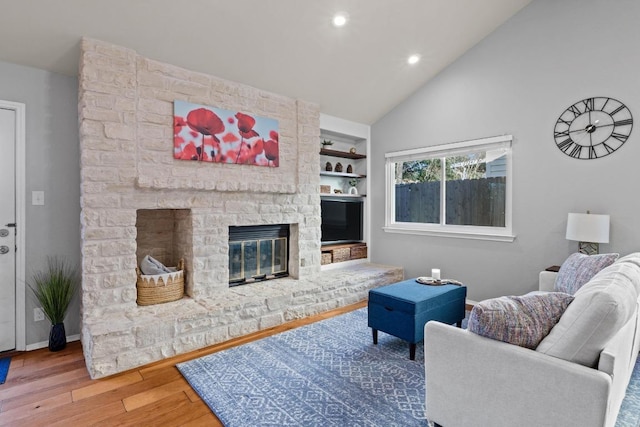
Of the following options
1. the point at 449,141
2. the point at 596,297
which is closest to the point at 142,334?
the point at 596,297

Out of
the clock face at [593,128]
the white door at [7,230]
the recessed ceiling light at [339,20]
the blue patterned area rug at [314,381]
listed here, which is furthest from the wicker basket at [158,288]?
the clock face at [593,128]

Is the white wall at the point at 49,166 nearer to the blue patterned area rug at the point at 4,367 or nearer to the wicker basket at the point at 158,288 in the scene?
the blue patterned area rug at the point at 4,367

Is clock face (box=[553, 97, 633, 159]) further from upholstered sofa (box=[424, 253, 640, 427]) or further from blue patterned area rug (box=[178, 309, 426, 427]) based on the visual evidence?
blue patterned area rug (box=[178, 309, 426, 427])

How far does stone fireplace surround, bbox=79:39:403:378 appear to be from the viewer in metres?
2.72

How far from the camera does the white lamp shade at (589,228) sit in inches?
119

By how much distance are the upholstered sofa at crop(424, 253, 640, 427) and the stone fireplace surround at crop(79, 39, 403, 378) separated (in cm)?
210

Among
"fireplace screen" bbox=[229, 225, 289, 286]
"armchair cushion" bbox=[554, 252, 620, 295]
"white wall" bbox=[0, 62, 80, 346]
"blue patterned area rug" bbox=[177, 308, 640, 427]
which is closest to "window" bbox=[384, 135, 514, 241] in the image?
"armchair cushion" bbox=[554, 252, 620, 295]

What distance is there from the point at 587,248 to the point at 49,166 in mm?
5012

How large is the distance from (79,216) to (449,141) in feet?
13.6

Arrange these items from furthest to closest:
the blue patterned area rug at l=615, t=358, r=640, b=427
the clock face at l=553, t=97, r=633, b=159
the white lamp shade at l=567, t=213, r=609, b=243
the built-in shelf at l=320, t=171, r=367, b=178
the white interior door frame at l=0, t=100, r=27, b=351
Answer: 1. the built-in shelf at l=320, t=171, r=367, b=178
2. the clock face at l=553, t=97, r=633, b=159
3. the white lamp shade at l=567, t=213, r=609, b=243
4. the white interior door frame at l=0, t=100, r=27, b=351
5. the blue patterned area rug at l=615, t=358, r=640, b=427

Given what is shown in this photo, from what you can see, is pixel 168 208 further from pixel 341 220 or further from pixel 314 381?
pixel 341 220

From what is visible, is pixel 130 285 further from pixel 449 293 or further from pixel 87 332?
pixel 449 293

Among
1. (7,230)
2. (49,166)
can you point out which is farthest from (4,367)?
(49,166)

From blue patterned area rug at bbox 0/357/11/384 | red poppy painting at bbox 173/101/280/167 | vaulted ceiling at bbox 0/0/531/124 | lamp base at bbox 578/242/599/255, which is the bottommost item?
blue patterned area rug at bbox 0/357/11/384
